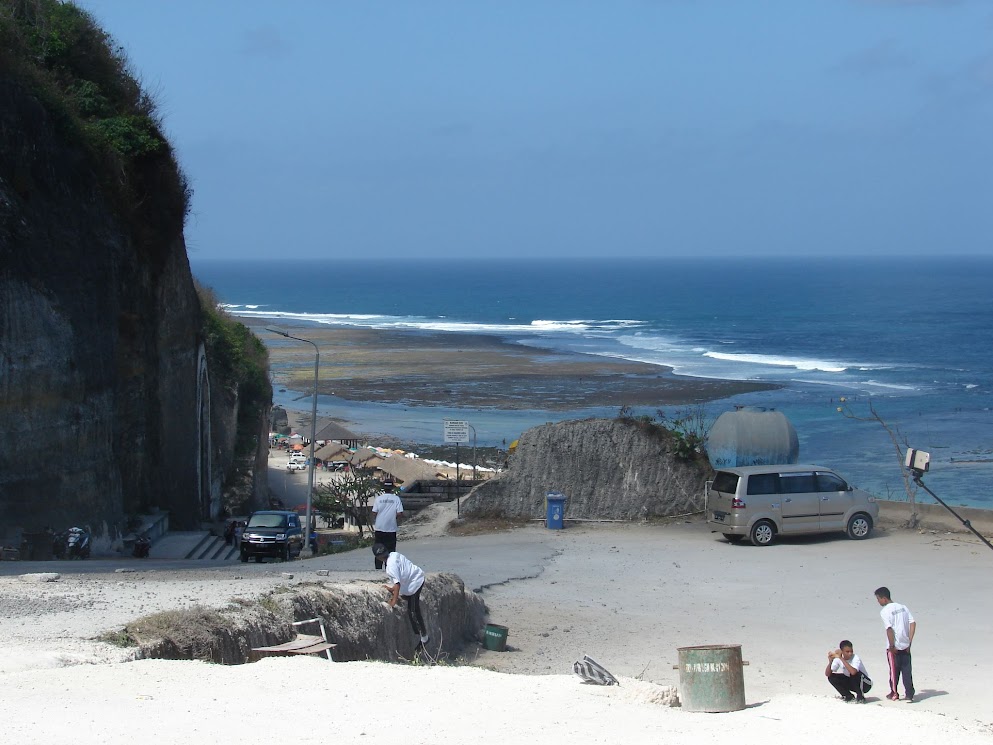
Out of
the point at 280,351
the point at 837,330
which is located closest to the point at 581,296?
the point at 837,330

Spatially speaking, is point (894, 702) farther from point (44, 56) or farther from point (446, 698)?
point (44, 56)

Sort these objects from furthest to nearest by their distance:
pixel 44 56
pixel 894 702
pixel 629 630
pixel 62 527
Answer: pixel 44 56 → pixel 62 527 → pixel 629 630 → pixel 894 702

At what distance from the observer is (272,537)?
83.0ft

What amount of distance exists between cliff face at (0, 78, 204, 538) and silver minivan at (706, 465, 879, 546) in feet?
41.7

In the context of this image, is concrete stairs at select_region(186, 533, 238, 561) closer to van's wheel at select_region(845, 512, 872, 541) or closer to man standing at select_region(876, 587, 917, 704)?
van's wheel at select_region(845, 512, 872, 541)

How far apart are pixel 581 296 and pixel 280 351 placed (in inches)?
3946

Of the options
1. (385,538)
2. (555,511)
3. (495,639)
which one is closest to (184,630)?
(495,639)

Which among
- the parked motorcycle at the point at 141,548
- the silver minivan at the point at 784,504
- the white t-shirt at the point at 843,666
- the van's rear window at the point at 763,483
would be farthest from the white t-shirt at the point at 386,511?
the parked motorcycle at the point at 141,548

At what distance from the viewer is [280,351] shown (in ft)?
304

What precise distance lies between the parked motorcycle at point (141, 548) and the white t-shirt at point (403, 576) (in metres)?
13.0

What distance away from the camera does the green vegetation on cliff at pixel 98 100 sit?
2584cm

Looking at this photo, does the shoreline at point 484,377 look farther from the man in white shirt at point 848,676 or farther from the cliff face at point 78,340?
the man in white shirt at point 848,676

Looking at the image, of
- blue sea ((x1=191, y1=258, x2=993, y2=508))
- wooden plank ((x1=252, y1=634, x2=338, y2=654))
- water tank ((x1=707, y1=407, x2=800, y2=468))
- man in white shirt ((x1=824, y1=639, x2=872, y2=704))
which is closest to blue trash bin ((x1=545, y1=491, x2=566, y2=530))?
water tank ((x1=707, y1=407, x2=800, y2=468))

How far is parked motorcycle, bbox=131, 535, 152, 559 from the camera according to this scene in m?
24.2
